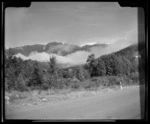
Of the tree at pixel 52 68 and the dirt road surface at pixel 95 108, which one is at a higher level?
the tree at pixel 52 68

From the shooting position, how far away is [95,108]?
244 centimetres

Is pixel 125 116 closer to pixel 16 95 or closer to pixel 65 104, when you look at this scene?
pixel 65 104

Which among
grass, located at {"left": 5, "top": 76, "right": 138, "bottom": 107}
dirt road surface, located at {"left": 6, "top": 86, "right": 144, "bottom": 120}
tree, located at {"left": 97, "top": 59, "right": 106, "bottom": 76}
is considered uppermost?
tree, located at {"left": 97, "top": 59, "right": 106, "bottom": 76}

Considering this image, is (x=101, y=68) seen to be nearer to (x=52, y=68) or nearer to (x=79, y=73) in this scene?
(x=79, y=73)

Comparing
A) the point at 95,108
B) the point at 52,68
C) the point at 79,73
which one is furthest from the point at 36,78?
the point at 95,108

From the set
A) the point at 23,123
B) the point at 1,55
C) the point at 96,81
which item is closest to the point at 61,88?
the point at 96,81

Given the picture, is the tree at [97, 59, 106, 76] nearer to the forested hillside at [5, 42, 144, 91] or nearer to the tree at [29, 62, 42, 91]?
the forested hillside at [5, 42, 144, 91]

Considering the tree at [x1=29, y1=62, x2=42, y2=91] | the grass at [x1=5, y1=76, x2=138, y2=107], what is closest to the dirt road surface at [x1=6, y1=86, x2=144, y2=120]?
the grass at [x1=5, y1=76, x2=138, y2=107]

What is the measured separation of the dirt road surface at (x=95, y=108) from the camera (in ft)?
7.63

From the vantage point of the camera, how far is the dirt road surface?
2.33 meters

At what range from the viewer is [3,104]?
85.7 inches

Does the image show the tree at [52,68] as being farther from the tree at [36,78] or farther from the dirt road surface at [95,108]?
the dirt road surface at [95,108]

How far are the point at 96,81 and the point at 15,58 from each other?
44.0 inches

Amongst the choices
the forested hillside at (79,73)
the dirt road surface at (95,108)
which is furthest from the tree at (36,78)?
the dirt road surface at (95,108)
